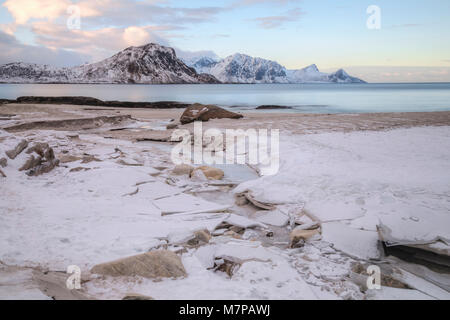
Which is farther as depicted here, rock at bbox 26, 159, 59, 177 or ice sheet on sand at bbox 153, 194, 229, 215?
rock at bbox 26, 159, 59, 177

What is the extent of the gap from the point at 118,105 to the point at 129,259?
24789 millimetres

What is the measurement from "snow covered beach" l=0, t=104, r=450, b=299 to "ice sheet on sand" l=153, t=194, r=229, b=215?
0.03 m

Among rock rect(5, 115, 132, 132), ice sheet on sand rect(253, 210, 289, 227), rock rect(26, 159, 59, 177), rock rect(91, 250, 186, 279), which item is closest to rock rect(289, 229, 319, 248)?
ice sheet on sand rect(253, 210, 289, 227)

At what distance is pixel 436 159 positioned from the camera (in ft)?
21.0

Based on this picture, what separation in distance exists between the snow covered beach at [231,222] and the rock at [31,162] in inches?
3.2

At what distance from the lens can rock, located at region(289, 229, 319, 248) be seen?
3396 mm

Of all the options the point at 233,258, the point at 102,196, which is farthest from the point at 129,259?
the point at 102,196

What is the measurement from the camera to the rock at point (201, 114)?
46.2ft

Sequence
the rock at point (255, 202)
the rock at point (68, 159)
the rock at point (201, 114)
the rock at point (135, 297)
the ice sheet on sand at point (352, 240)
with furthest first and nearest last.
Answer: the rock at point (201, 114) < the rock at point (68, 159) < the rock at point (255, 202) < the ice sheet on sand at point (352, 240) < the rock at point (135, 297)

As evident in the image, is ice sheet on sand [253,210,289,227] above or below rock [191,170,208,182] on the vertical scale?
below

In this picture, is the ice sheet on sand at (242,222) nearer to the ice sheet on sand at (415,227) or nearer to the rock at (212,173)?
the ice sheet on sand at (415,227)

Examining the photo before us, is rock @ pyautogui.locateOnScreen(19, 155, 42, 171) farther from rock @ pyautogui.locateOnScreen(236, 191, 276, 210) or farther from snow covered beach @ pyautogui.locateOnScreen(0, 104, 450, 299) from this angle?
rock @ pyautogui.locateOnScreen(236, 191, 276, 210)

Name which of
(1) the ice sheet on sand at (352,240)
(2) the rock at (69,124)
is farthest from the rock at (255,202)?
(2) the rock at (69,124)

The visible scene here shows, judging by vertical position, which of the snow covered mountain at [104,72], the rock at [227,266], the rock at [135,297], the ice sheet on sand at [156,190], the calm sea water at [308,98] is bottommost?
the rock at [227,266]
